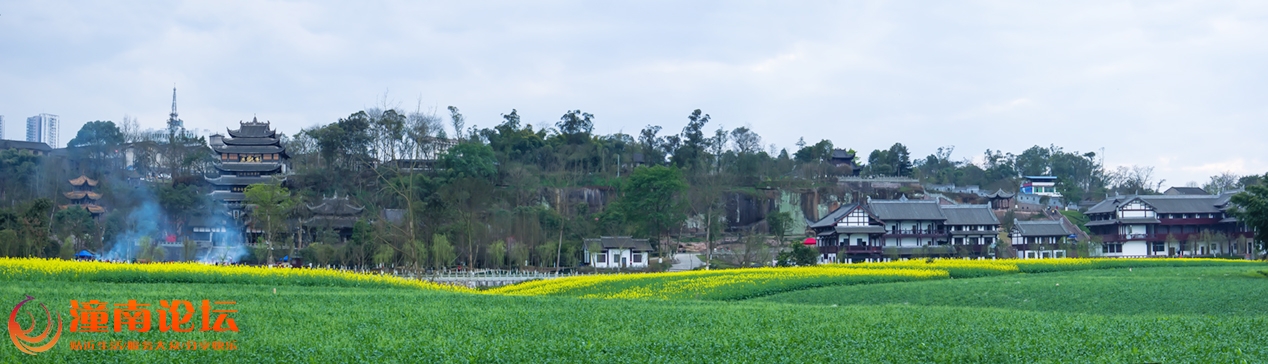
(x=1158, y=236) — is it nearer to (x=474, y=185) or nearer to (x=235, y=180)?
(x=474, y=185)

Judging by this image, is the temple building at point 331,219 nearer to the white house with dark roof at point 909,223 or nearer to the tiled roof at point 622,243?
the tiled roof at point 622,243

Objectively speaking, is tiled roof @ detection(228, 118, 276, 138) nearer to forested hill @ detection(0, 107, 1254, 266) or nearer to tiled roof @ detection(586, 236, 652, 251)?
forested hill @ detection(0, 107, 1254, 266)

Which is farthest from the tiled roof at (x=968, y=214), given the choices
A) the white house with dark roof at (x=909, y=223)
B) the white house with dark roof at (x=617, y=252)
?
the white house with dark roof at (x=617, y=252)

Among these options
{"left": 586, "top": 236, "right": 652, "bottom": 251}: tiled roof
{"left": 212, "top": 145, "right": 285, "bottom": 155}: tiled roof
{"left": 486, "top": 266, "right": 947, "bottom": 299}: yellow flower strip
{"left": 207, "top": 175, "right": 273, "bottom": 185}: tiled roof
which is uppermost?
{"left": 212, "top": 145, "right": 285, "bottom": 155}: tiled roof

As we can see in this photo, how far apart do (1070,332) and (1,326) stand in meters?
14.0

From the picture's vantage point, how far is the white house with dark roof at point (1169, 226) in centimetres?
5791

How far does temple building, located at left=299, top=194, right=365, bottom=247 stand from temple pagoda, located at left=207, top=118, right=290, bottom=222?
33.6ft

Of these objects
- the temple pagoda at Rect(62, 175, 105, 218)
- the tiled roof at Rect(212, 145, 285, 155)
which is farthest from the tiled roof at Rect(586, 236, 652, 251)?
the temple pagoda at Rect(62, 175, 105, 218)

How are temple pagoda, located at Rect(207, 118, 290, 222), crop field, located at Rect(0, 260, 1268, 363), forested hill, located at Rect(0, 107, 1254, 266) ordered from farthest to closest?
temple pagoda, located at Rect(207, 118, 290, 222), forested hill, located at Rect(0, 107, 1254, 266), crop field, located at Rect(0, 260, 1268, 363)

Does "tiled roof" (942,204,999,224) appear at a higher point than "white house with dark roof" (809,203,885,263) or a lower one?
higher

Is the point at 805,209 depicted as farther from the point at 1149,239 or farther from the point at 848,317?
the point at 848,317

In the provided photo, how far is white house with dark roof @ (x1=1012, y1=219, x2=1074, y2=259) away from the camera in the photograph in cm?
5734

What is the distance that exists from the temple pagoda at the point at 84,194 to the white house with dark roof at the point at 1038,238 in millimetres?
62722

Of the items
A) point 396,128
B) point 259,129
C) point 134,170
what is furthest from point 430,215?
point 134,170
